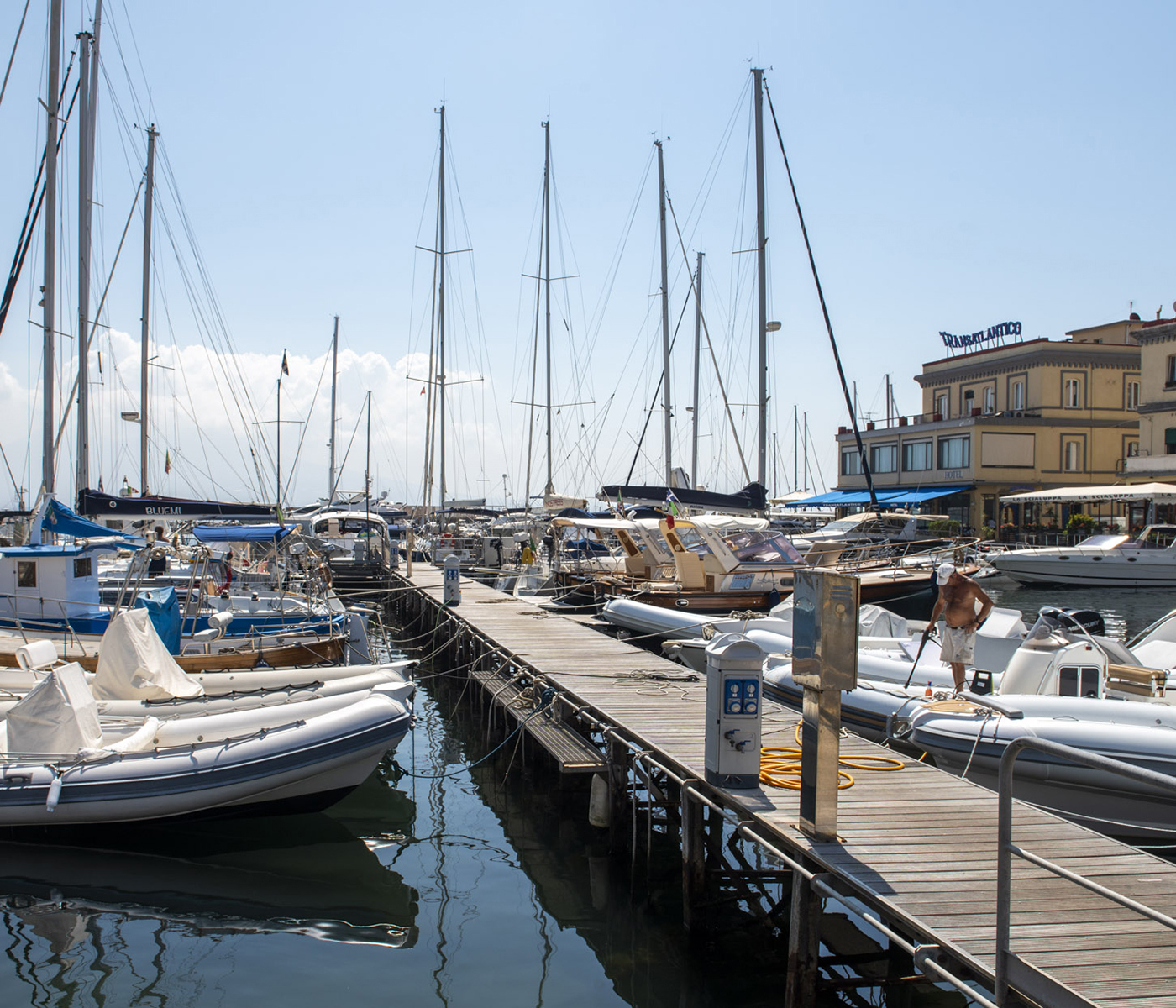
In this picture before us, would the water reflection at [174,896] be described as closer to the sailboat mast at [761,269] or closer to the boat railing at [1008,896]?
the boat railing at [1008,896]

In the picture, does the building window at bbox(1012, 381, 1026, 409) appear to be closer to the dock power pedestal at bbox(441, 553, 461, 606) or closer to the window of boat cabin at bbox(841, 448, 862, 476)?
the window of boat cabin at bbox(841, 448, 862, 476)

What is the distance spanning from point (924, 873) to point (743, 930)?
248 centimetres

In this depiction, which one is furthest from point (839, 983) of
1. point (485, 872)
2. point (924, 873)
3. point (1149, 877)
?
point (485, 872)

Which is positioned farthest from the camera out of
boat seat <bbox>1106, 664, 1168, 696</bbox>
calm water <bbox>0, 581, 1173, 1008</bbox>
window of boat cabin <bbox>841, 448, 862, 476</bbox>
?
window of boat cabin <bbox>841, 448, 862, 476</bbox>

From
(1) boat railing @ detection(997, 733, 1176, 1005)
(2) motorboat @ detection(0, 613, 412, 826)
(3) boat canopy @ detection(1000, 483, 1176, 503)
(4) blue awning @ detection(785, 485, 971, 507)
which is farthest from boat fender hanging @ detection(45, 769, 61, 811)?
(4) blue awning @ detection(785, 485, 971, 507)

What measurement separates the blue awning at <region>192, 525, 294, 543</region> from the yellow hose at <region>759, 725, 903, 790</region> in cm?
1411

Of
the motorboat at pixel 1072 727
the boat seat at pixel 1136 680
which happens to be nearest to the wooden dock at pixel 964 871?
the motorboat at pixel 1072 727

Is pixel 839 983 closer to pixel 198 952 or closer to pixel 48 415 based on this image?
pixel 198 952

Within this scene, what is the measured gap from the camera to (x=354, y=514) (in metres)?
38.7

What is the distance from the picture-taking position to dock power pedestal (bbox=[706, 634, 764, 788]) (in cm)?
723

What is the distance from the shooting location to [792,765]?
790 cm

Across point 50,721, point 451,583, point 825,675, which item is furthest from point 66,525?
point 825,675

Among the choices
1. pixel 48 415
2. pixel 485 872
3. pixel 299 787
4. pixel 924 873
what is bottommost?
pixel 485 872

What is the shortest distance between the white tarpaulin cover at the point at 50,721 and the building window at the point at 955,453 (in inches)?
1809
